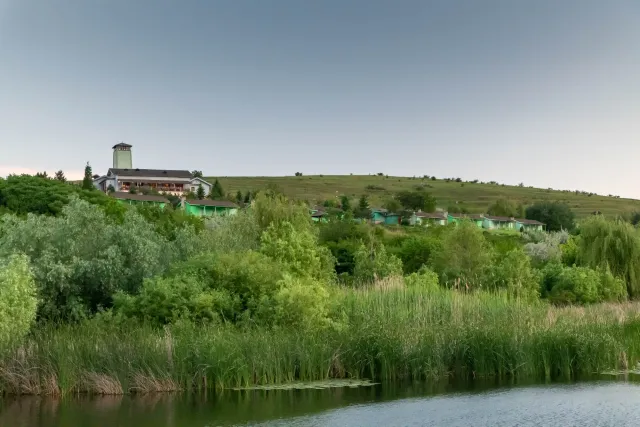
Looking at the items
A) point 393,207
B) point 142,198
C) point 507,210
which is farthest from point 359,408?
point 507,210

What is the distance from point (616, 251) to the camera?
1705 inches

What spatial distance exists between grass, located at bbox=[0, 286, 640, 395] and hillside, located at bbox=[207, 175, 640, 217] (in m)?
114

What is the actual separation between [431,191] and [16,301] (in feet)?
489

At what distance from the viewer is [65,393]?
806 inches

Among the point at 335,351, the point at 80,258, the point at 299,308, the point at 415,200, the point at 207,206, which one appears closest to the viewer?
the point at 335,351

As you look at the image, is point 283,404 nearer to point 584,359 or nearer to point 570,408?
point 570,408

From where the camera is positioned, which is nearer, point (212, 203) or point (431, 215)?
point (212, 203)

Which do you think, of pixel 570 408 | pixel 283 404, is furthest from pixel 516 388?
pixel 283 404

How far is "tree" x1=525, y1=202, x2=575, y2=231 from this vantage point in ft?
372

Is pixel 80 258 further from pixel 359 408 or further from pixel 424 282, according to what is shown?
pixel 424 282

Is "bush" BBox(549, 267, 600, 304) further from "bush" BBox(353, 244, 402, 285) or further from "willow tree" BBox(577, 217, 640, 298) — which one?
"bush" BBox(353, 244, 402, 285)

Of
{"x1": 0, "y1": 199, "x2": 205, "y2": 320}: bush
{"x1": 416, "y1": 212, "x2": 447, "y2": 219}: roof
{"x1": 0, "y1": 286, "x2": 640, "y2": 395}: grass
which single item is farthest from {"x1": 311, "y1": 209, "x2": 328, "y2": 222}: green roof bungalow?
{"x1": 0, "y1": 286, "x2": 640, "y2": 395}: grass

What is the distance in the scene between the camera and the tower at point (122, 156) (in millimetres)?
160000

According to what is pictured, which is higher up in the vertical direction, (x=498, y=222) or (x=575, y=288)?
(x=575, y=288)
